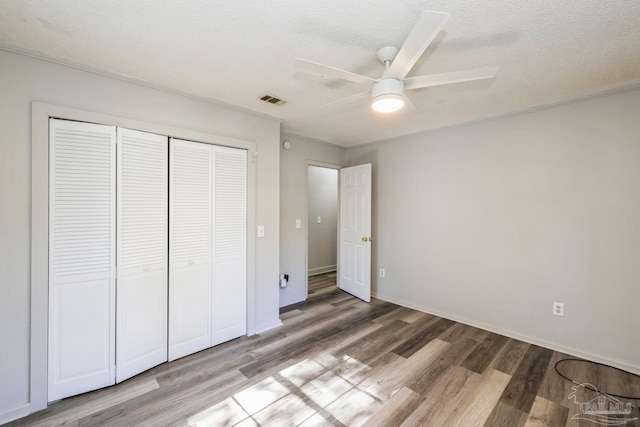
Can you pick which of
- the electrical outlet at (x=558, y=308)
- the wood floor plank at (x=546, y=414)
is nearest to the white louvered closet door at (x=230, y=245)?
the wood floor plank at (x=546, y=414)

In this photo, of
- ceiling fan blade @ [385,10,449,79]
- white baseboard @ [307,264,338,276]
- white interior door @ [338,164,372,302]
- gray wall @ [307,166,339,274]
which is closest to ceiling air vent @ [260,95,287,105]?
ceiling fan blade @ [385,10,449,79]

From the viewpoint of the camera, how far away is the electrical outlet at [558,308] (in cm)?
260

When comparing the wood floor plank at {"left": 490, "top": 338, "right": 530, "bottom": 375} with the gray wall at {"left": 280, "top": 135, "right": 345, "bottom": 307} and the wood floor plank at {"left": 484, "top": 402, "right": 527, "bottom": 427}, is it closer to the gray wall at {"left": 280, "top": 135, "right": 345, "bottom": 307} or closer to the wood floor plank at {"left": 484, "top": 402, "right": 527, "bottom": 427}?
the wood floor plank at {"left": 484, "top": 402, "right": 527, "bottom": 427}

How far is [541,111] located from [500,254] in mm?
1530

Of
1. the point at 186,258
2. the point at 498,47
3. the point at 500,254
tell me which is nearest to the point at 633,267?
the point at 500,254

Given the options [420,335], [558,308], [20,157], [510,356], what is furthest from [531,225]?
[20,157]

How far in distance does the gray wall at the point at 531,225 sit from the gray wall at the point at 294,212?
1311 mm

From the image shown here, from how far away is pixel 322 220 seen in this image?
5773 millimetres

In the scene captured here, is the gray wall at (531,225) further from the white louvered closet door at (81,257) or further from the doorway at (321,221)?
the white louvered closet door at (81,257)

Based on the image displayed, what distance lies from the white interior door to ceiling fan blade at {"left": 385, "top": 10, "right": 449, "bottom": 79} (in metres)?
2.37

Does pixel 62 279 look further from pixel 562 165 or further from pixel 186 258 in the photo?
pixel 562 165

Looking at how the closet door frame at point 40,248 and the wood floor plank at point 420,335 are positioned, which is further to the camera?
the wood floor plank at point 420,335

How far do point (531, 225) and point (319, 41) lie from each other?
8.98 ft

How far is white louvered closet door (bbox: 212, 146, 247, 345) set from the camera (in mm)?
2658
